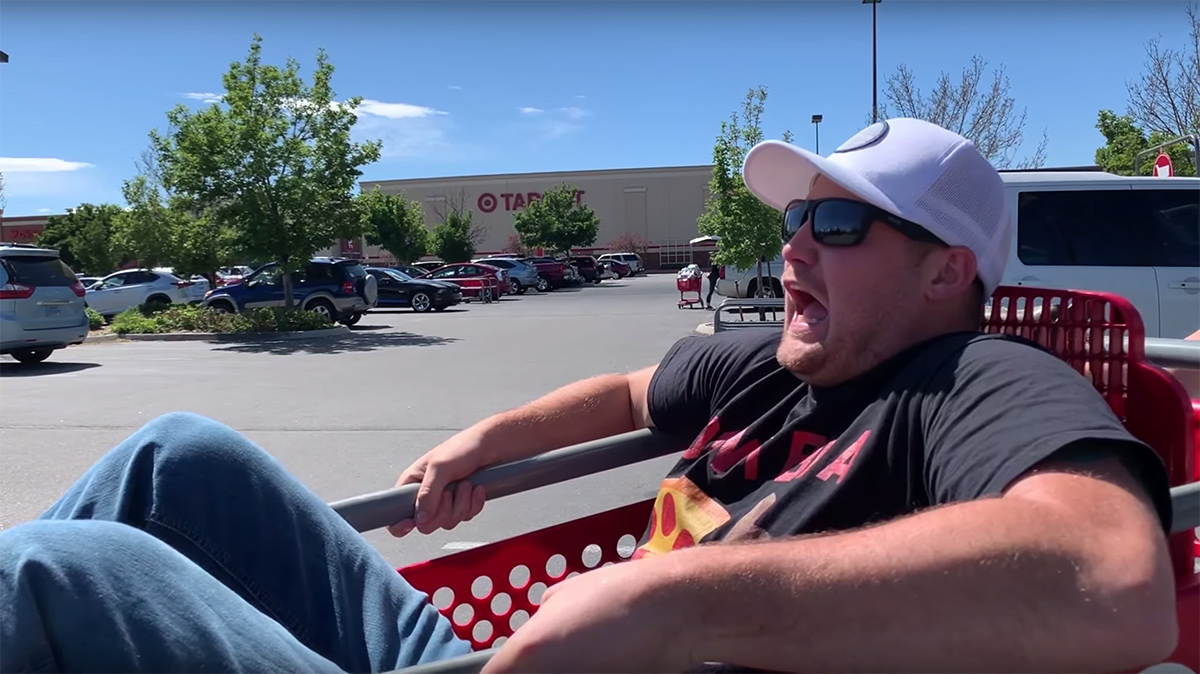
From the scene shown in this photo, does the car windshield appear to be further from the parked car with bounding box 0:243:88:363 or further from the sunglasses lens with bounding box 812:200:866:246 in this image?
the sunglasses lens with bounding box 812:200:866:246

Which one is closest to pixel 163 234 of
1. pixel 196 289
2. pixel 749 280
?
pixel 196 289

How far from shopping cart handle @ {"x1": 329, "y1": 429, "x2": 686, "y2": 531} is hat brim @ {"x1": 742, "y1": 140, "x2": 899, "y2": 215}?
0.69m

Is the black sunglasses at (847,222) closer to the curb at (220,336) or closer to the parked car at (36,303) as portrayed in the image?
the parked car at (36,303)

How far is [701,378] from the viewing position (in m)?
2.33

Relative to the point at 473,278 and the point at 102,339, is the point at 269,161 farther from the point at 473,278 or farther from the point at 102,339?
the point at 473,278

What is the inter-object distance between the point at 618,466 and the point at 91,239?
1863 inches

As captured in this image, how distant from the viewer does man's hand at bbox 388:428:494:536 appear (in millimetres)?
2250

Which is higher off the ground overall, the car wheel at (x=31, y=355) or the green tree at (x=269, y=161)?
the green tree at (x=269, y=161)

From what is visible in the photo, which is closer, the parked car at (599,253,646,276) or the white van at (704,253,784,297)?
the white van at (704,253,784,297)

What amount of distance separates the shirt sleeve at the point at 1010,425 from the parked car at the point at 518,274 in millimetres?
Answer: 34277

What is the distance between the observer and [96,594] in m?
1.39

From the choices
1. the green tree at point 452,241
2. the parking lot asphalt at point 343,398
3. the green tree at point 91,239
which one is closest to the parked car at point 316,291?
the parking lot asphalt at point 343,398

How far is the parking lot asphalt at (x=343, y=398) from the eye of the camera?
5.81m

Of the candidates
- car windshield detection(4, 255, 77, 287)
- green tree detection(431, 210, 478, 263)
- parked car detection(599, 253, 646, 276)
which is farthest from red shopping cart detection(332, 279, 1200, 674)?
green tree detection(431, 210, 478, 263)
